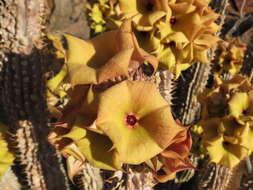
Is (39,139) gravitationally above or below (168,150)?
below

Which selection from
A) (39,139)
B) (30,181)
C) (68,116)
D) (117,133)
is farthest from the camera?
(30,181)

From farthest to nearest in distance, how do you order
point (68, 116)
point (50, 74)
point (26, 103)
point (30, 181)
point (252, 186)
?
point (50, 74) < point (252, 186) < point (30, 181) < point (26, 103) < point (68, 116)

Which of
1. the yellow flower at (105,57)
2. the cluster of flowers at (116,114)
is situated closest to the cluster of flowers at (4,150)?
the cluster of flowers at (116,114)

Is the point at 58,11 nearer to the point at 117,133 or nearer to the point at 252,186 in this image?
the point at 252,186

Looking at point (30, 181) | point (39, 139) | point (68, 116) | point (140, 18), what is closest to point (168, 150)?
point (68, 116)

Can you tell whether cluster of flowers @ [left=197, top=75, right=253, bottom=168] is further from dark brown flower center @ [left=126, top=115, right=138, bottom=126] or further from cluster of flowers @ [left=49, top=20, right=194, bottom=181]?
dark brown flower center @ [left=126, top=115, right=138, bottom=126]

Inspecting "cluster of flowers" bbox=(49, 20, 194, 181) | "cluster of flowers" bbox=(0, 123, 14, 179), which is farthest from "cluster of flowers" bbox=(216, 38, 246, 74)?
"cluster of flowers" bbox=(49, 20, 194, 181)

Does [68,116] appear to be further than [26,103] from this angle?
No
